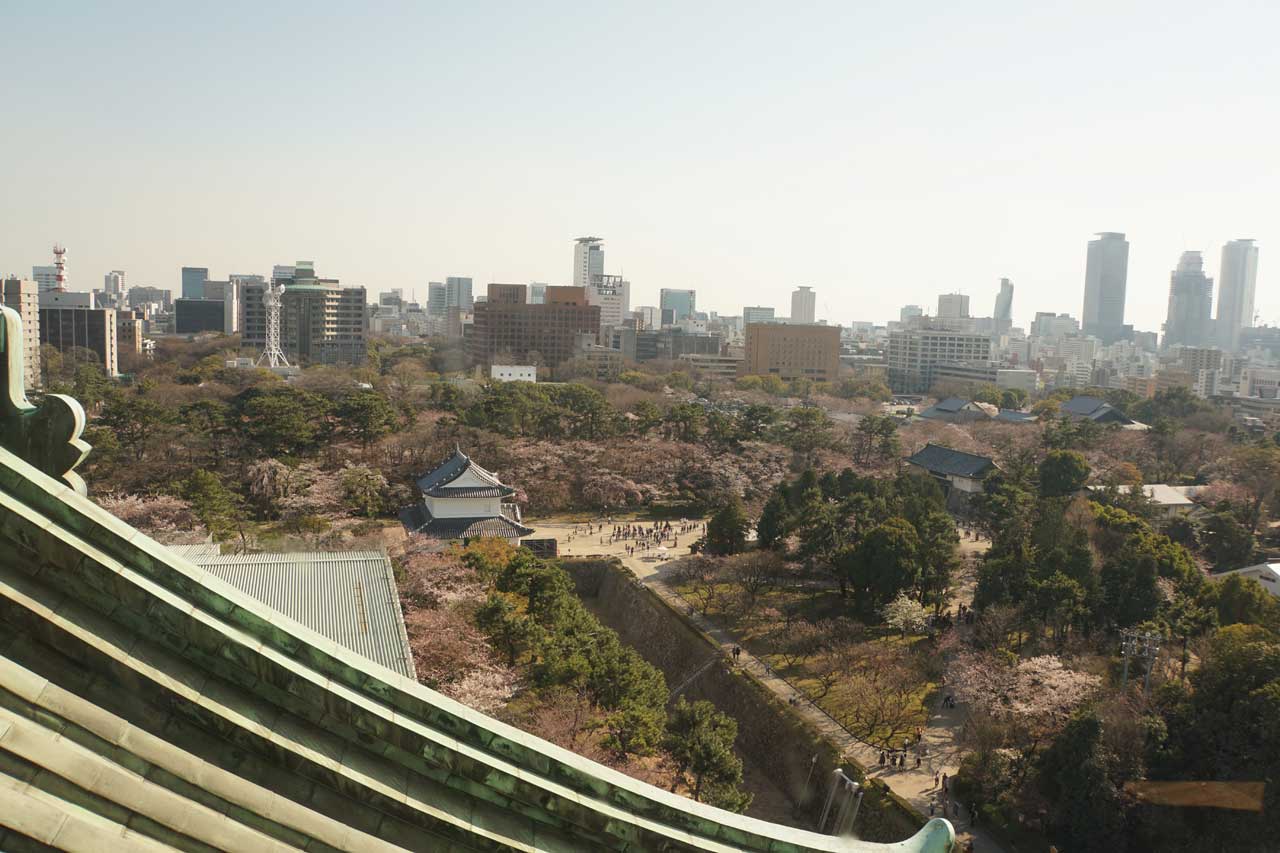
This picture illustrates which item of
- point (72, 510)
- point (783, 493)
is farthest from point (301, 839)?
point (783, 493)

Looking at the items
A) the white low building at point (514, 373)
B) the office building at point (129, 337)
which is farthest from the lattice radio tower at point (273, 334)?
the office building at point (129, 337)

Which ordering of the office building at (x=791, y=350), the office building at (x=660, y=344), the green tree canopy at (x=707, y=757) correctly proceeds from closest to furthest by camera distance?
the green tree canopy at (x=707, y=757), the office building at (x=791, y=350), the office building at (x=660, y=344)

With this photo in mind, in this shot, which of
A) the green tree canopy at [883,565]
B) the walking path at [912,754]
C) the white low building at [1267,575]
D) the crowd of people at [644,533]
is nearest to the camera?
the walking path at [912,754]

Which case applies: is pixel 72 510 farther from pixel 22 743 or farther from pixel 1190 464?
pixel 1190 464

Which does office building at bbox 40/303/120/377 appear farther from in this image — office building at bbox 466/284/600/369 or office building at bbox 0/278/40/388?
office building at bbox 466/284/600/369

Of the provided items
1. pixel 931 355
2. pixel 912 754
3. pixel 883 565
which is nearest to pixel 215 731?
pixel 912 754

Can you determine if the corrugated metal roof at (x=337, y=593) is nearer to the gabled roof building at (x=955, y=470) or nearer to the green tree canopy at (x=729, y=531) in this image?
the green tree canopy at (x=729, y=531)
